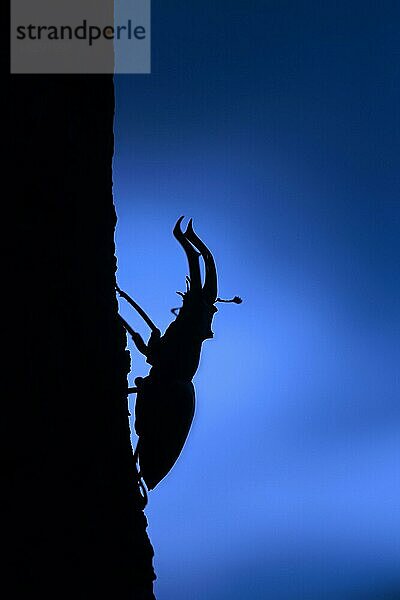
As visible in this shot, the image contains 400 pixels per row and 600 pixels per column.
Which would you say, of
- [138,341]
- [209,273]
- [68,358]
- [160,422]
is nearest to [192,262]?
[209,273]

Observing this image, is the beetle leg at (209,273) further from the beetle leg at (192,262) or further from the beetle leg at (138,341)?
the beetle leg at (138,341)

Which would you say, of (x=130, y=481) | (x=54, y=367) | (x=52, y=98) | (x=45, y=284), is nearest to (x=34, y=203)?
(x=45, y=284)

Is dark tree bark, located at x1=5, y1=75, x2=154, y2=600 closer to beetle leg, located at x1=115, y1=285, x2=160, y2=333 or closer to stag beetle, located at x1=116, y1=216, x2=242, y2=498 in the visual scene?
stag beetle, located at x1=116, y1=216, x2=242, y2=498

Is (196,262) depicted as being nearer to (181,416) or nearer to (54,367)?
(181,416)

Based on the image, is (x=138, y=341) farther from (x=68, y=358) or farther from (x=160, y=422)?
(x=68, y=358)

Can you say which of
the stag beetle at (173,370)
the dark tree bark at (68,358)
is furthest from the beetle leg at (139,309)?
the dark tree bark at (68,358)
